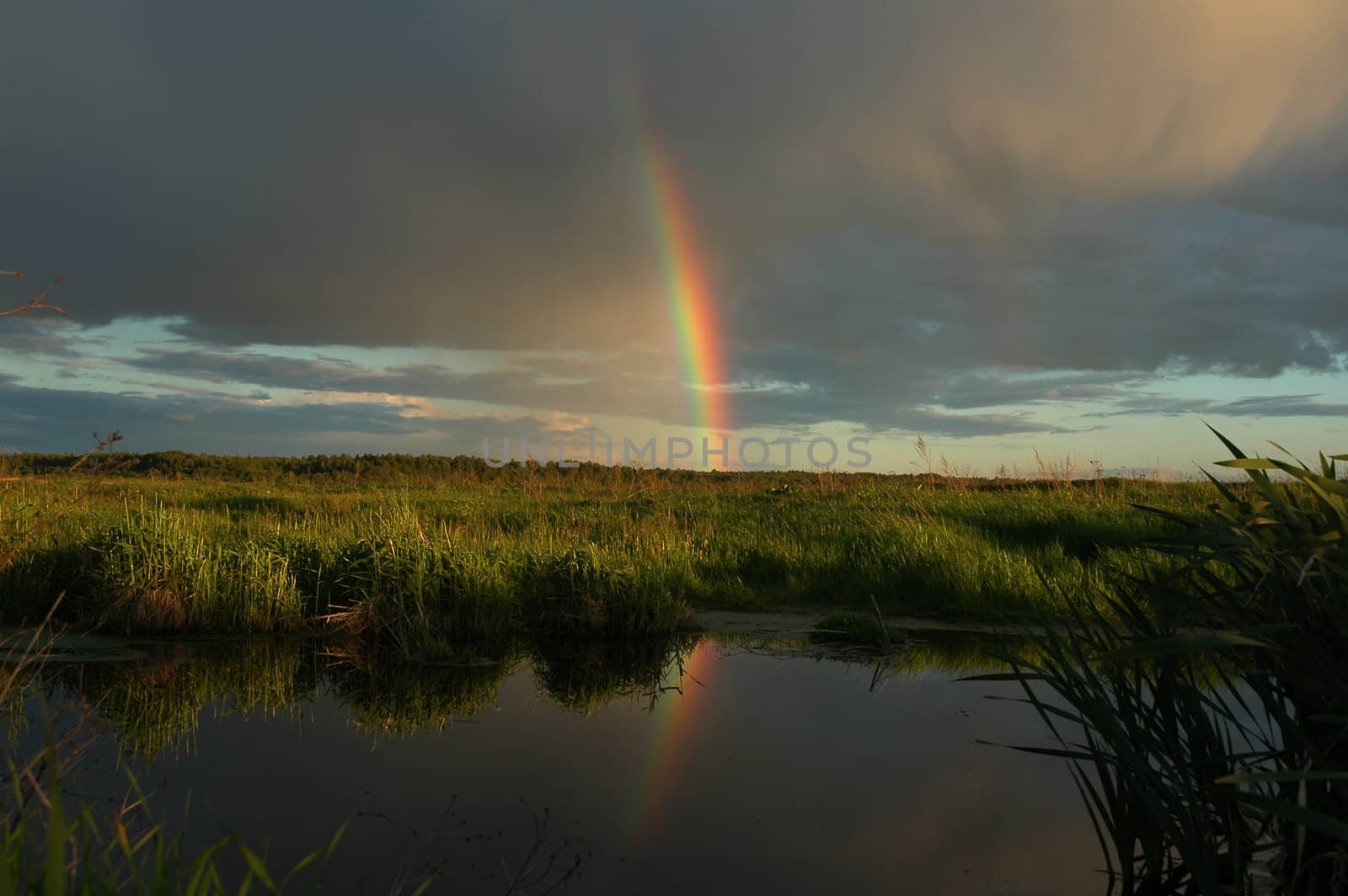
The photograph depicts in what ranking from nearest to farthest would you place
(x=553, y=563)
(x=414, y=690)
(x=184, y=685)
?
(x=184, y=685) < (x=414, y=690) < (x=553, y=563)

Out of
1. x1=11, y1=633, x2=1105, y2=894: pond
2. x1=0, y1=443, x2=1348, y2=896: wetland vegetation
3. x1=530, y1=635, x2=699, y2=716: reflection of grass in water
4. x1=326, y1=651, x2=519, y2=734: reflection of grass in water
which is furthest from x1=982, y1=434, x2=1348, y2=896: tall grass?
x1=326, y1=651, x2=519, y2=734: reflection of grass in water

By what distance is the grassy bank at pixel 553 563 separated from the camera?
8.38 meters

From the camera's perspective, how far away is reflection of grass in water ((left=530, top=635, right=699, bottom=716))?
673 centimetres

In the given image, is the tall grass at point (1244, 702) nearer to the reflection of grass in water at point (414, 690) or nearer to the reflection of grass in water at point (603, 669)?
the reflection of grass in water at point (603, 669)

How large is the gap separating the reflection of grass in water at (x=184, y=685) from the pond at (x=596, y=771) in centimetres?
3

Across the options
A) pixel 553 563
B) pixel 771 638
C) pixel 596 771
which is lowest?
pixel 596 771

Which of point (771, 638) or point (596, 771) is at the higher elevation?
point (771, 638)

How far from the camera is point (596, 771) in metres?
5.08

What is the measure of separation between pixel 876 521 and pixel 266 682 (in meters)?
9.05

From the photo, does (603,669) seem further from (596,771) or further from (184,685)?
(184,685)

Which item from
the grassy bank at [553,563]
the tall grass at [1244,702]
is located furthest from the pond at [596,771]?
the grassy bank at [553,563]

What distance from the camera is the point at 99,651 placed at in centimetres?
744

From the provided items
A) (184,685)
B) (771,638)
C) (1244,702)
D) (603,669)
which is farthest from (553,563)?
(1244,702)

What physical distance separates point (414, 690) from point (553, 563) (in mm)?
2653
